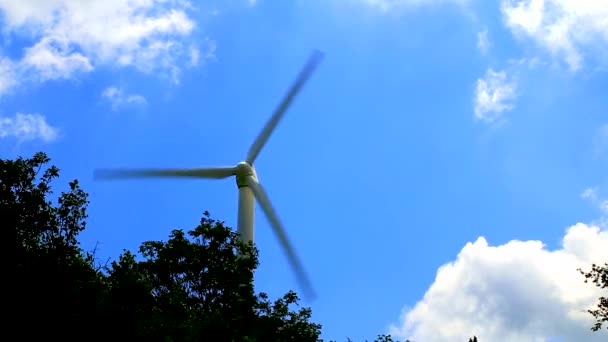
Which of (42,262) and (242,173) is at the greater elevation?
(242,173)

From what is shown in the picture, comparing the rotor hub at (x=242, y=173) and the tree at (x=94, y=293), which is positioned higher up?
the rotor hub at (x=242, y=173)

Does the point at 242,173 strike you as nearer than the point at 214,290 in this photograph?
No

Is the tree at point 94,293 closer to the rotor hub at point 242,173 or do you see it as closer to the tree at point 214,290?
the tree at point 214,290

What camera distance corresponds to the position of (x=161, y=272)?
4378 centimetres

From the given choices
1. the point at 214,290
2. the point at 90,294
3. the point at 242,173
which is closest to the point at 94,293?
the point at 90,294

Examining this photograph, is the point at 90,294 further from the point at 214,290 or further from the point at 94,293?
the point at 214,290

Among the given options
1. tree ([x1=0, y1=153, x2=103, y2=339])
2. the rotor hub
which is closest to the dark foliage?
tree ([x1=0, y1=153, x2=103, y2=339])

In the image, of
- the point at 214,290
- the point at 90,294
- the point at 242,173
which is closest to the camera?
the point at 90,294

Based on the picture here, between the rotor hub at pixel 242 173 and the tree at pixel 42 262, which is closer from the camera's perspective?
the tree at pixel 42 262

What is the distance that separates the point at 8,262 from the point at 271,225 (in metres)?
24.6

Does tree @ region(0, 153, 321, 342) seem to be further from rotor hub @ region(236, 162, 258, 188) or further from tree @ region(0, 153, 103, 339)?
rotor hub @ region(236, 162, 258, 188)

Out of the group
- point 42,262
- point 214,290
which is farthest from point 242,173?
point 42,262

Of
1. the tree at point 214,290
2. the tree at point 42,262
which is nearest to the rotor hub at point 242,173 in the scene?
the tree at point 214,290

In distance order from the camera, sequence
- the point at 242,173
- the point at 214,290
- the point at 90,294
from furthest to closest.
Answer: the point at 242,173 < the point at 214,290 < the point at 90,294
